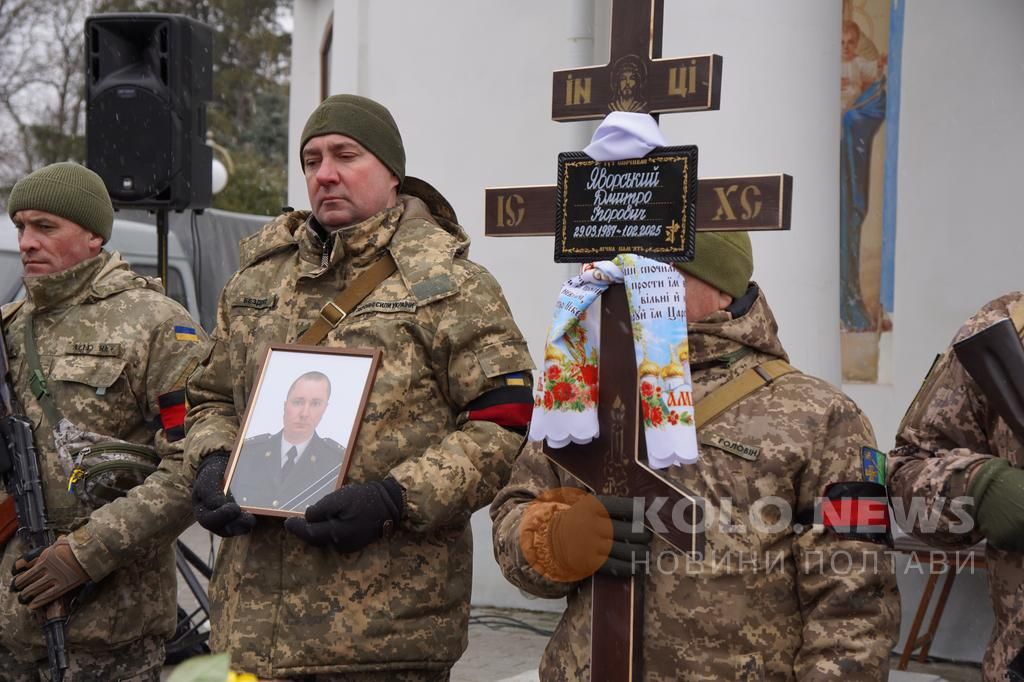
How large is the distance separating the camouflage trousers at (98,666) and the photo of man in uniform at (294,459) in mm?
1211

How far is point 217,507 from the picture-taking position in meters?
3.54

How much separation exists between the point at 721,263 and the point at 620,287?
0.86 feet

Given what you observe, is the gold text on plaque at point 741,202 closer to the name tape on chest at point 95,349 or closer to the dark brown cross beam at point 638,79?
the dark brown cross beam at point 638,79

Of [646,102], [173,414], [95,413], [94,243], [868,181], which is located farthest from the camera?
[868,181]

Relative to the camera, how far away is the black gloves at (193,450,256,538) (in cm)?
349

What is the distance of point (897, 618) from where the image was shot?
3.08 meters

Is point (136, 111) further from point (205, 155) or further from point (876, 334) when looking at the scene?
point (876, 334)

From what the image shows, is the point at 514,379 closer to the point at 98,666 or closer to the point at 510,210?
the point at 510,210

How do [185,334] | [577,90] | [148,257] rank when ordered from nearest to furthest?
[577,90] → [185,334] → [148,257]

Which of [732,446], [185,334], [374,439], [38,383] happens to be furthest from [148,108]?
[732,446]

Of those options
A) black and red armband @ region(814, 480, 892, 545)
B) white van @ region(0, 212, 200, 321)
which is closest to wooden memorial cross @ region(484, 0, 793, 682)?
black and red armband @ region(814, 480, 892, 545)

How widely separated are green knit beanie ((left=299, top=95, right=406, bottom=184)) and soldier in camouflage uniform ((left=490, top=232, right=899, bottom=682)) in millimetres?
1118

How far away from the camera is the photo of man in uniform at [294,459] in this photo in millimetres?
3529

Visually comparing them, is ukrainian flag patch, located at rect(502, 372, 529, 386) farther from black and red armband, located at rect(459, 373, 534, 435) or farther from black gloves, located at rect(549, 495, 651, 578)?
black gloves, located at rect(549, 495, 651, 578)
